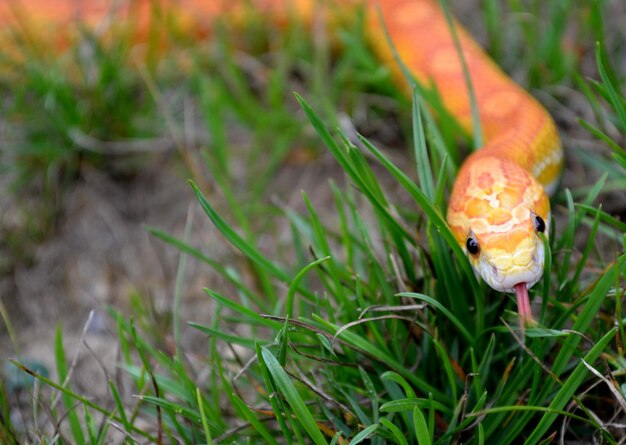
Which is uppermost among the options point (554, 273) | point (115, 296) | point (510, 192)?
point (510, 192)

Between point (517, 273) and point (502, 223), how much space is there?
0.55 ft

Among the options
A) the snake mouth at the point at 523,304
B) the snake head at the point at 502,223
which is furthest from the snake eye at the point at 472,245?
the snake mouth at the point at 523,304

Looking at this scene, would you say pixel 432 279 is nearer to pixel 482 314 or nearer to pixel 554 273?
pixel 482 314

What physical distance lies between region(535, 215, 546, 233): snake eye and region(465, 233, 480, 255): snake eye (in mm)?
145

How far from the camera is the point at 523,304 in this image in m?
1.67

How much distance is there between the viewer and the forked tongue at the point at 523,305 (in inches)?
65.0

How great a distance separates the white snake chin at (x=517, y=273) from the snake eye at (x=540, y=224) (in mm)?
55

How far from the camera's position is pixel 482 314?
5.80 feet

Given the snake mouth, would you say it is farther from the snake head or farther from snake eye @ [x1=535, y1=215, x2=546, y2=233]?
snake eye @ [x1=535, y1=215, x2=546, y2=233]

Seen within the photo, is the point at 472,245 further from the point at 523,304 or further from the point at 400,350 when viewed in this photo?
the point at 400,350

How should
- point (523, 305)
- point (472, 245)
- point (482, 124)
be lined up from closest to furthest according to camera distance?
point (523, 305), point (472, 245), point (482, 124)

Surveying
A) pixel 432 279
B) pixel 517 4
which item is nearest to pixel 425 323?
pixel 432 279

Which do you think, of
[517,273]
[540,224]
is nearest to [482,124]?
[540,224]

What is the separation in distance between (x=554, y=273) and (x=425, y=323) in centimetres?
40
